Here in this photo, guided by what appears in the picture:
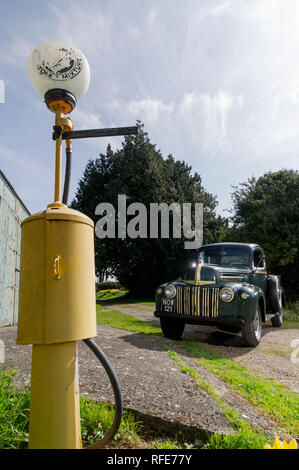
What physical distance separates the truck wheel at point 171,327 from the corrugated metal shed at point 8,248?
2.97m

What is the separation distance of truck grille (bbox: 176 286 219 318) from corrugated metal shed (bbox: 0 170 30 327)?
3.24 metres

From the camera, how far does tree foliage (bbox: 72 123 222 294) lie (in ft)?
57.6

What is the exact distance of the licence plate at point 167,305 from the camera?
4973 millimetres

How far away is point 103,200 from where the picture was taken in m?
17.4

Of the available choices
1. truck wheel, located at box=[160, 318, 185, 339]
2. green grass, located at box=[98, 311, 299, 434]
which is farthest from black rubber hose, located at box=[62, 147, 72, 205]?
truck wheel, located at box=[160, 318, 185, 339]

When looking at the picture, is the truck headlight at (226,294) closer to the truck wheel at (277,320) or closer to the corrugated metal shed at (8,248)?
the truck wheel at (277,320)

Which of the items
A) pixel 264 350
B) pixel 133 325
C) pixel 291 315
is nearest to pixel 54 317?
pixel 264 350

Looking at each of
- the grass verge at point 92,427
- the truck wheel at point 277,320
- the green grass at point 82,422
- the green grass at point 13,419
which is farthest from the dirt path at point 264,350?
the green grass at point 13,419

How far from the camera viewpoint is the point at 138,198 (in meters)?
17.6

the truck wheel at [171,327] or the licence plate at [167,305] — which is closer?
the licence plate at [167,305]

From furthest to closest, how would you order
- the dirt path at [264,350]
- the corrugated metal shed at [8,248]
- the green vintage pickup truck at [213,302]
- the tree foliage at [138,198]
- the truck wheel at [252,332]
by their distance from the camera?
the tree foliage at [138,198] < the corrugated metal shed at [8,248] < the truck wheel at [252,332] < the green vintage pickup truck at [213,302] < the dirt path at [264,350]

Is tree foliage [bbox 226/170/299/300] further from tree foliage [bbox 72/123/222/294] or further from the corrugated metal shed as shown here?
the corrugated metal shed
